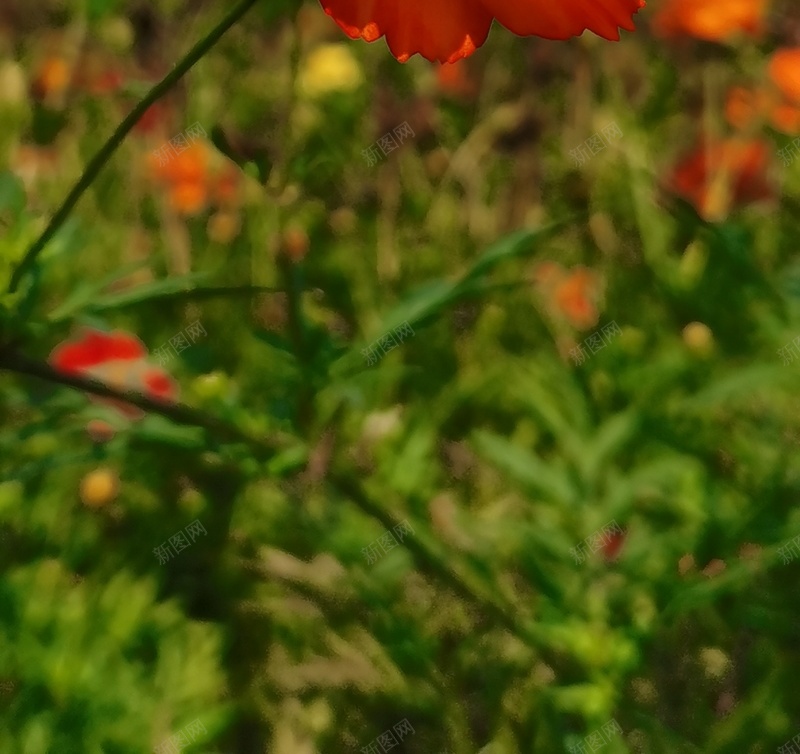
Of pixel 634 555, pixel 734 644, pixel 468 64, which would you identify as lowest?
pixel 734 644

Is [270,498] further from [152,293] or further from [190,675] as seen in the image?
[152,293]

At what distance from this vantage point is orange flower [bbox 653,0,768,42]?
0.97 meters

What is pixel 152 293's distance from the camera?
45cm

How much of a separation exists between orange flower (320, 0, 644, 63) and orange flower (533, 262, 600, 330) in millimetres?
637

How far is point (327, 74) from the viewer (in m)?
1.27

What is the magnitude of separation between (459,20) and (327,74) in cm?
96

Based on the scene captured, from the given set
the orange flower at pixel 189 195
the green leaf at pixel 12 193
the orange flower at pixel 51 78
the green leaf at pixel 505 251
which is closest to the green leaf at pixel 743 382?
the green leaf at pixel 505 251

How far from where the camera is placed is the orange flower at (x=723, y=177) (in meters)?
0.97

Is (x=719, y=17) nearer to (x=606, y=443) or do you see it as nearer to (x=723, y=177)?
(x=723, y=177)

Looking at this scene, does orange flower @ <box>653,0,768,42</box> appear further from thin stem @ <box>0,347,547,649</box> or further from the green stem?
the green stem

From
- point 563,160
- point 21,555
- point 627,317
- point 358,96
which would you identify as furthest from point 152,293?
point 358,96

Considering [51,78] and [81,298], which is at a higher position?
[51,78]

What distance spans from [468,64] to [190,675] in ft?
3.37

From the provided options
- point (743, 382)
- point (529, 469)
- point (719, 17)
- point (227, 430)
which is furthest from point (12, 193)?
point (719, 17)
